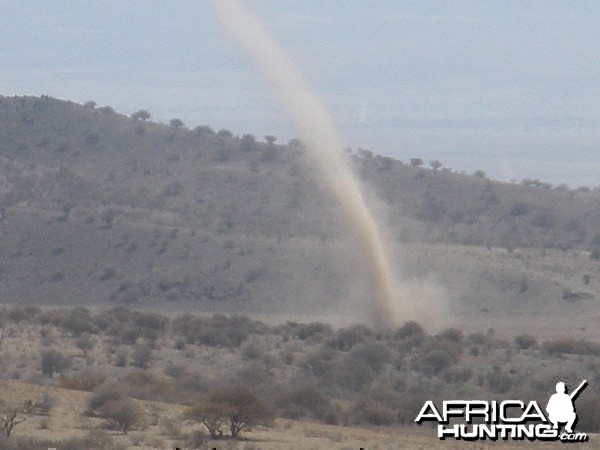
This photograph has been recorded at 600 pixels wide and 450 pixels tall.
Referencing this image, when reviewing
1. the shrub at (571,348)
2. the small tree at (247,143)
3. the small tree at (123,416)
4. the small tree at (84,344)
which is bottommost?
the small tree at (123,416)

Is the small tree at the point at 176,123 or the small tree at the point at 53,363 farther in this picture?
the small tree at the point at 176,123

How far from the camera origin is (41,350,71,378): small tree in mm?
38344

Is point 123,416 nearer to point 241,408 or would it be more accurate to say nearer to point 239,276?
point 241,408

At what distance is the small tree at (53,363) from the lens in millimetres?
38344

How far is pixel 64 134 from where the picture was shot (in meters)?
114

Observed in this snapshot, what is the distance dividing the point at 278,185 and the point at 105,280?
23.7 m

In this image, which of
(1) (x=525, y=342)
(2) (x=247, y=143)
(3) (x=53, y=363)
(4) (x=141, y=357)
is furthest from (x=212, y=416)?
(2) (x=247, y=143)

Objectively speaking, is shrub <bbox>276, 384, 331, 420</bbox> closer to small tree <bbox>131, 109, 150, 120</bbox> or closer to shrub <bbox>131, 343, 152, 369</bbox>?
shrub <bbox>131, 343, 152, 369</bbox>

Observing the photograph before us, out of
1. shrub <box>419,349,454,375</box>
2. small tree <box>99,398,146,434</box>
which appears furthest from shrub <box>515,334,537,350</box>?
small tree <box>99,398,146,434</box>

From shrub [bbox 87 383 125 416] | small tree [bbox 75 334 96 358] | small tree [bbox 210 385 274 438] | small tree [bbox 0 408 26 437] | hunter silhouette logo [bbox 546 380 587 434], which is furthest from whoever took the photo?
small tree [bbox 75 334 96 358]

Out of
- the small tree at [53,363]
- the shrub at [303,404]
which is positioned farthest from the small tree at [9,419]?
the small tree at [53,363]

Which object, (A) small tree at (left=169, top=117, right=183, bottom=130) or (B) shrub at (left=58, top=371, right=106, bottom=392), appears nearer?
(B) shrub at (left=58, top=371, right=106, bottom=392)

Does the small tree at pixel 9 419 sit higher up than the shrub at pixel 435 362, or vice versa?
the shrub at pixel 435 362

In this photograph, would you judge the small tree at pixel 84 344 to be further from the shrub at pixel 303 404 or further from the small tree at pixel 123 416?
the small tree at pixel 123 416
